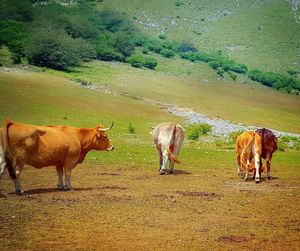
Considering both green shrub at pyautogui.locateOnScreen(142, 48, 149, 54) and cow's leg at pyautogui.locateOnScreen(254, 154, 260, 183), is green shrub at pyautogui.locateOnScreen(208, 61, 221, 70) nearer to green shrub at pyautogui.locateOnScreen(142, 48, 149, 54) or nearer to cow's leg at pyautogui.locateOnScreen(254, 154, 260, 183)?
green shrub at pyautogui.locateOnScreen(142, 48, 149, 54)

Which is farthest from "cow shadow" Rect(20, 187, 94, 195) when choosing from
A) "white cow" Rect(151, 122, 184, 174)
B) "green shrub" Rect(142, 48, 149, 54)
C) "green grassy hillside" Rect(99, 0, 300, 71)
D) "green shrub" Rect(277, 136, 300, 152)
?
"green grassy hillside" Rect(99, 0, 300, 71)

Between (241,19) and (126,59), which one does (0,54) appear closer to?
(126,59)

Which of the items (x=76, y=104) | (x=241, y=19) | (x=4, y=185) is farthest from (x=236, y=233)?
(x=241, y=19)

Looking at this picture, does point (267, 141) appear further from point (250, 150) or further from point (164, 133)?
point (164, 133)

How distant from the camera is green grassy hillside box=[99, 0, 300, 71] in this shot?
118 metres

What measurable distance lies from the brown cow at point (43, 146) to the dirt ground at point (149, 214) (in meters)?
0.84

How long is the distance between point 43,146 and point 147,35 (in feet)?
348

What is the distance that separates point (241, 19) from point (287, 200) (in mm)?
121541

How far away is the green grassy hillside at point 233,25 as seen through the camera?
386ft

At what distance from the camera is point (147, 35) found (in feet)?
392

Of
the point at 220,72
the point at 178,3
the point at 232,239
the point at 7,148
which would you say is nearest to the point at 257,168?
the point at 232,239

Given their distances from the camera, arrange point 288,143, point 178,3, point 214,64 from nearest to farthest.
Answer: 1. point 288,143
2. point 214,64
3. point 178,3

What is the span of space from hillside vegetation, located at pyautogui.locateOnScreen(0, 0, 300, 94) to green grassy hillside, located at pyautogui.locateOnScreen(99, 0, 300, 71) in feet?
0.73

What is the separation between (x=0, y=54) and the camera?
68.2 meters
